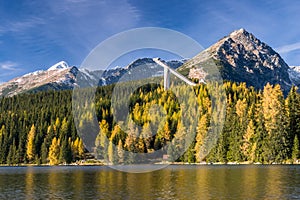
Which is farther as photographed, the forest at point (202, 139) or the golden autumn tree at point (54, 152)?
the golden autumn tree at point (54, 152)

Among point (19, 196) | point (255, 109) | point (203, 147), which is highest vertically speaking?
point (255, 109)

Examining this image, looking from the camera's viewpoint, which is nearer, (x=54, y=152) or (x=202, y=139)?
(x=202, y=139)

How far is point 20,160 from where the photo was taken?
189000mm

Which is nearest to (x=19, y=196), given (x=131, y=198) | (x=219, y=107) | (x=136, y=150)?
(x=131, y=198)

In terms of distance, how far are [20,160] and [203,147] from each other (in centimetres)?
9000

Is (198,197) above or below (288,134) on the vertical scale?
below

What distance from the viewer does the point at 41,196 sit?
49.3 metres

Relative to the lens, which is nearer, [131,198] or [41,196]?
[131,198]

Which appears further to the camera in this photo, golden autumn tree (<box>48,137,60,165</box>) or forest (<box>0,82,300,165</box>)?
golden autumn tree (<box>48,137,60,165</box>)

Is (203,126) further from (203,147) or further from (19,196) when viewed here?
(19,196)

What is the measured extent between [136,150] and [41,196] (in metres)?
106

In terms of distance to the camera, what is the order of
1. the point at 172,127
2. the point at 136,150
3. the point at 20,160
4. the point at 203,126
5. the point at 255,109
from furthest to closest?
the point at 20,160 → the point at 172,127 → the point at 136,150 → the point at 203,126 → the point at 255,109

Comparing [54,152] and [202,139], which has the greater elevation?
[202,139]

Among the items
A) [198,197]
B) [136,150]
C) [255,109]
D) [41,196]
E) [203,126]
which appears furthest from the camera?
[136,150]
